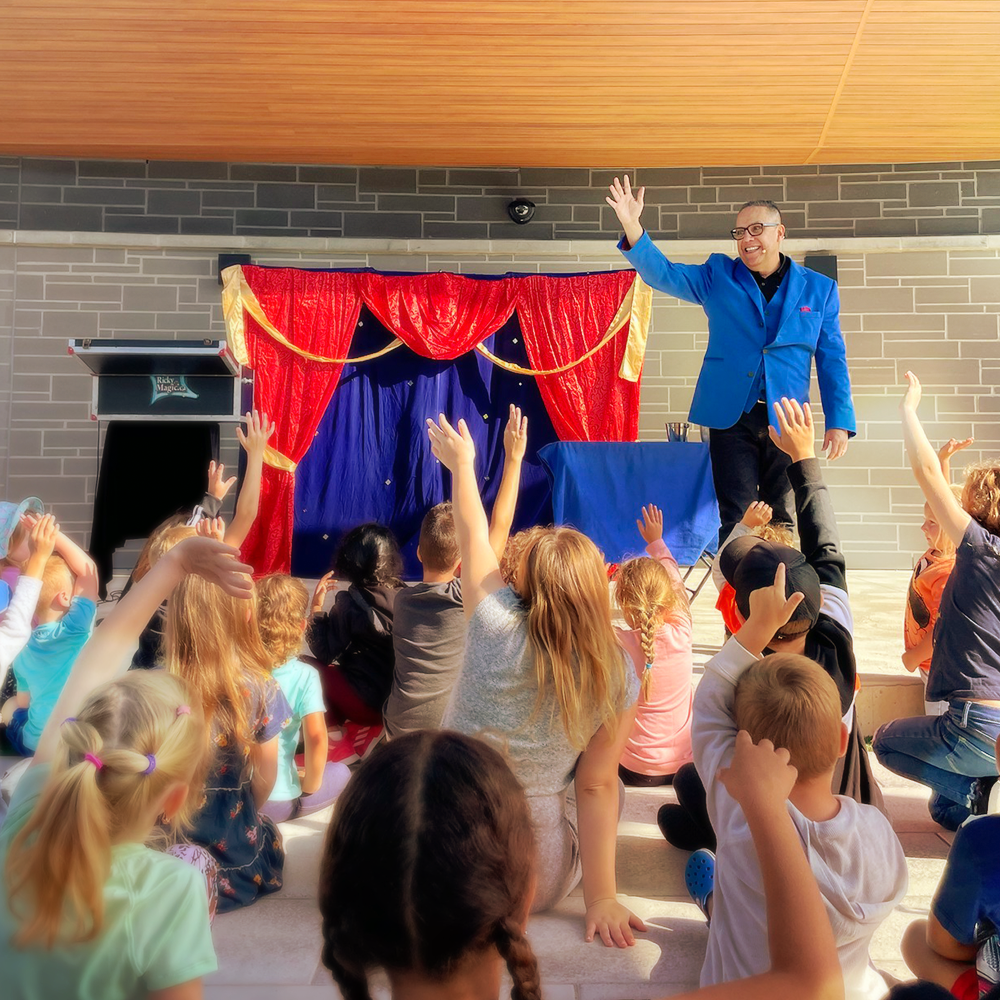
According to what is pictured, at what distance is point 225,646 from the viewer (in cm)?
161

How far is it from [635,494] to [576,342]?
1612mm

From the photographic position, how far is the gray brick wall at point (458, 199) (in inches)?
233

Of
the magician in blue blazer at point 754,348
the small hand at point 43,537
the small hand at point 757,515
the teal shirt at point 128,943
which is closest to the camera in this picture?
the teal shirt at point 128,943

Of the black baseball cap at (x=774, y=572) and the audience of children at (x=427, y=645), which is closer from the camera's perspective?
the black baseball cap at (x=774, y=572)

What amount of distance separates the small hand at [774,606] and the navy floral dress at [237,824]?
0.94m

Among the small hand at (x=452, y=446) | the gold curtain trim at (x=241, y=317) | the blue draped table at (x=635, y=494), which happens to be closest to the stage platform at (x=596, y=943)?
the small hand at (x=452, y=446)

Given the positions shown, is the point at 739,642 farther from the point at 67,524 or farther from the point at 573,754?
the point at 67,524

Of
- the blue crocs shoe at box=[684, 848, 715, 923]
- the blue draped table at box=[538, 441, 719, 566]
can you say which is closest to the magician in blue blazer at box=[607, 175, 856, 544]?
the blue crocs shoe at box=[684, 848, 715, 923]

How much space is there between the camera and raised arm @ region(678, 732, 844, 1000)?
0.91m

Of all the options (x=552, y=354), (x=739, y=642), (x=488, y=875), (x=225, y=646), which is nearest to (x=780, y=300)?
(x=739, y=642)

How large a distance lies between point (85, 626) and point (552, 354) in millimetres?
4030

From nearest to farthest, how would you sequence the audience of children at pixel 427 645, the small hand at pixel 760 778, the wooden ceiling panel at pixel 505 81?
the small hand at pixel 760 778
the audience of children at pixel 427 645
the wooden ceiling panel at pixel 505 81

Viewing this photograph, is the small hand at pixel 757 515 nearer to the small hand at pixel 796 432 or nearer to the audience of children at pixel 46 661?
the small hand at pixel 796 432

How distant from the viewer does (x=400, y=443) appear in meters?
5.75
